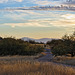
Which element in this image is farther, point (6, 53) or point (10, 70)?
point (6, 53)

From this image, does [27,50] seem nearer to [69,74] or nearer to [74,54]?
[74,54]

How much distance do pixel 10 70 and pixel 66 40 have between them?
115 ft

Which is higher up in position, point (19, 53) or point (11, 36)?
point (11, 36)

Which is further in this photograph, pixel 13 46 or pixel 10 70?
pixel 13 46

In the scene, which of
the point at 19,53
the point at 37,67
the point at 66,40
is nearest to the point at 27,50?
the point at 19,53

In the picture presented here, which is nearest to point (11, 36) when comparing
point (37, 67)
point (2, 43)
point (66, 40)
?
point (2, 43)

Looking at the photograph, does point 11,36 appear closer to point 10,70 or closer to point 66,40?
point 66,40

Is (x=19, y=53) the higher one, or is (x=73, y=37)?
(x=73, y=37)

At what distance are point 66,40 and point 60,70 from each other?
34.9 m

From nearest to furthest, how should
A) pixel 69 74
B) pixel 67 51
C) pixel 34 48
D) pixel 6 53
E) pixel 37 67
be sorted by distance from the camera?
pixel 69 74
pixel 37 67
pixel 67 51
pixel 6 53
pixel 34 48

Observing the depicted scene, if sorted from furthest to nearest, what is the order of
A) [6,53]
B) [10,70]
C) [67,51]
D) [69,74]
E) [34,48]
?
[34,48] < [6,53] < [67,51] < [10,70] < [69,74]

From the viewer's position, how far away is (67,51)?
43438 mm

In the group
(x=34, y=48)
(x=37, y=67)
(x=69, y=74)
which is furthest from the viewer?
(x=34, y=48)

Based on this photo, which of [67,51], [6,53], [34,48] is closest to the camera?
[67,51]
